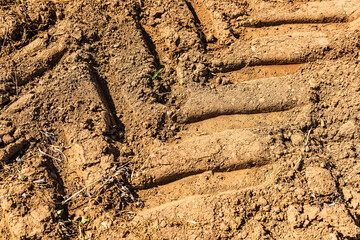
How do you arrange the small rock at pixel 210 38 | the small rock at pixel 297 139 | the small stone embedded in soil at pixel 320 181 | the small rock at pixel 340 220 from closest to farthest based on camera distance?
the small rock at pixel 340 220
the small stone embedded in soil at pixel 320 181
the small rock at pixel 297 139
the small rock at pixel 210 38

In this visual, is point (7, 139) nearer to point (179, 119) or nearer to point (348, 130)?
point (179, 119)

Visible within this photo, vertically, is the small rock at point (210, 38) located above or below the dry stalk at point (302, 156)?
above

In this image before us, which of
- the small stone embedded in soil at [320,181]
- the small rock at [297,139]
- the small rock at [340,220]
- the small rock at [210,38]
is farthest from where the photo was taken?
the small rock at [210,38]

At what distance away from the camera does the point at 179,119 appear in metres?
2.32

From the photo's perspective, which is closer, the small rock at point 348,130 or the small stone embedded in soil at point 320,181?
the small stone embedded in soil at point 320,181

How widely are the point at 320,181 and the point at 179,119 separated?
111cm

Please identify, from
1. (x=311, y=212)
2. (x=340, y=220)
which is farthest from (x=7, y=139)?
(x=340, y=220)

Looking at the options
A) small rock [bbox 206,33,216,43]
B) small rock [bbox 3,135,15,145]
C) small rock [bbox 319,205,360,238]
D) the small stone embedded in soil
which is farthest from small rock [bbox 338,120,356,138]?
small rock [bbox 3,135,15,145]

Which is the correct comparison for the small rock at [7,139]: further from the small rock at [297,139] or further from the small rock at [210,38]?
the small rock at [297,139]

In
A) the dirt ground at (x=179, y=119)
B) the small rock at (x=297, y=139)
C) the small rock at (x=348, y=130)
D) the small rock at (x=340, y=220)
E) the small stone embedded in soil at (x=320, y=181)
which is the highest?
the dirt ground at (x=179, y=119)

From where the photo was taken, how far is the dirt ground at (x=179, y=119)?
2.00m

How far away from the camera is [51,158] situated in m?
2.15

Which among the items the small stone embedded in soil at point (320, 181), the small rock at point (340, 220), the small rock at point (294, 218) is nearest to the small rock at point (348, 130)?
the small stone embedded in soil at point (320, 181)

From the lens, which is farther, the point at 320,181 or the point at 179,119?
the point at 179,119
